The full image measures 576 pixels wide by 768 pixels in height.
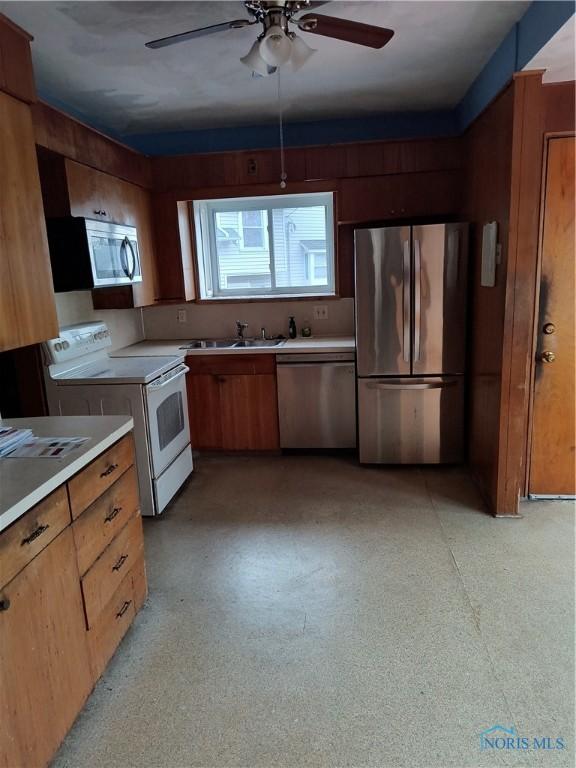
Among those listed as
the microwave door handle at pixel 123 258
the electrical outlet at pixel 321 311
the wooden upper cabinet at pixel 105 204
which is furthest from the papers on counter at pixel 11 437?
the electrical outlet at pixel 321 311

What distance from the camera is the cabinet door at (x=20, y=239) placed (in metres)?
1.93

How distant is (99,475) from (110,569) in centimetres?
38

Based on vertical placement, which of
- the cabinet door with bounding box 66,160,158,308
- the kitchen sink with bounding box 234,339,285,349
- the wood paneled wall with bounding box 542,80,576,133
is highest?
the wood paneled wall with bounding box 542,80,576,133

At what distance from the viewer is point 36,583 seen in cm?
146

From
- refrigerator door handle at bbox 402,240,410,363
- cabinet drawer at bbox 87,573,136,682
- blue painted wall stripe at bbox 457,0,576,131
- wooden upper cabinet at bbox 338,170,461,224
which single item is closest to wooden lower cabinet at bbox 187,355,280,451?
refrigerator door handle at bbox 402,240,410,363

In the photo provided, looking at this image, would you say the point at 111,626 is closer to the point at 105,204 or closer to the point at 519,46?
the point at 105,204

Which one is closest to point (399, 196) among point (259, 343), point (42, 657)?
point (259, 343)

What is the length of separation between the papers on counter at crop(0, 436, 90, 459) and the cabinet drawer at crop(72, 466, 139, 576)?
0.22 metres

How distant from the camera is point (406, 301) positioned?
3.46 meters

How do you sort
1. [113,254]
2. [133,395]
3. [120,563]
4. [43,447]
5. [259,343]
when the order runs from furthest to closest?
[259,343]
[113,254]
[133,395]
[120,563]
[43,447]

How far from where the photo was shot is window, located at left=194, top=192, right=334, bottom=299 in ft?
14.3

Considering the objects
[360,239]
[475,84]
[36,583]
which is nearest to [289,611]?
[36,583]

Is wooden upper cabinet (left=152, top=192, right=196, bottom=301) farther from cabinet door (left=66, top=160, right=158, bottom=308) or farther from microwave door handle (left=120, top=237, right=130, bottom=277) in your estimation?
microwave door handle (left=120, top=237, right=130, bottom=277)

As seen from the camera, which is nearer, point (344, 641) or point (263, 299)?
point (344, 641)
